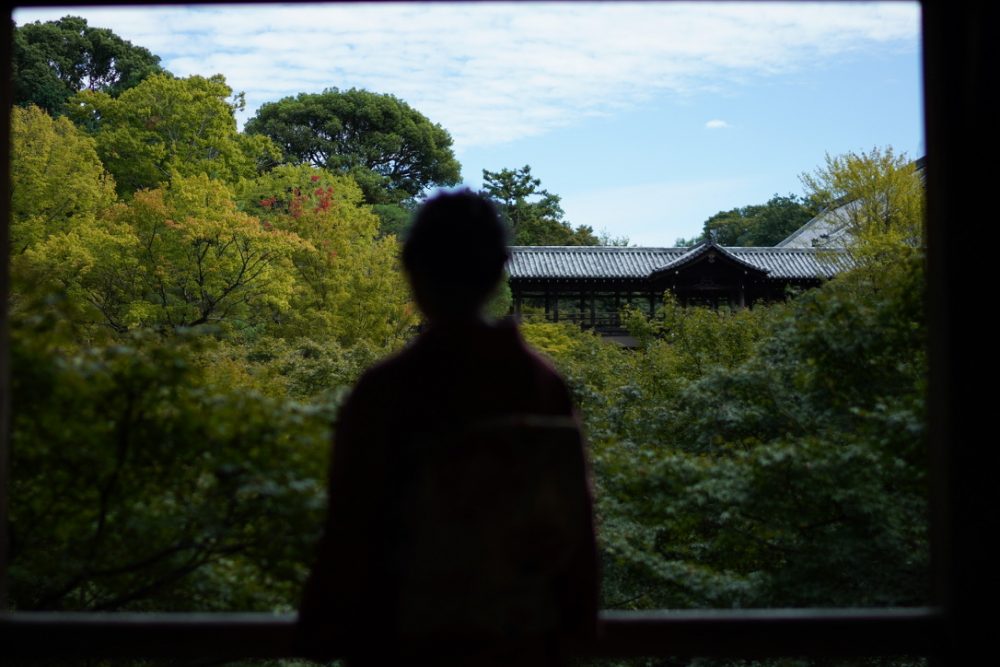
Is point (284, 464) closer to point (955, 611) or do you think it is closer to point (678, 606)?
point (955, 611)

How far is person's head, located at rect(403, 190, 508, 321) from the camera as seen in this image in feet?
3.85

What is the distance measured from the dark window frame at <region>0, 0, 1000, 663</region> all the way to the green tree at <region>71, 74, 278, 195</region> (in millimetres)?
13569

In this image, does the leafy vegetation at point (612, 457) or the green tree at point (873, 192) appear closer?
the leafy vegetation at point (612, 457)

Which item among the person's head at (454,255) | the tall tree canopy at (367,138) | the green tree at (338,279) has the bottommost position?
the person's head at (454,255)

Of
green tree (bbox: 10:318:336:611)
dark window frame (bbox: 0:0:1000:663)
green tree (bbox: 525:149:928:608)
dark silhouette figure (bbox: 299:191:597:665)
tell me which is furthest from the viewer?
green tree (bbox: 525:149:928:608)

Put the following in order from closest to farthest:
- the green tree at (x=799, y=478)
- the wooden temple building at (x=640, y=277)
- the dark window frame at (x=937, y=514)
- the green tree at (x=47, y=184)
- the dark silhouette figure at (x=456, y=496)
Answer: the dark silhouette figure at (x=456, y=496) < the dark window frame at (x=937, y=514) < the green tree at (x=799, y=478) < the green tree at (x=47, y=184) < the wooden temple building at (x=640, y=277)

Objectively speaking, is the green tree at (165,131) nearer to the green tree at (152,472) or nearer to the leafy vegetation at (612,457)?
the leafy vegetation at (612,457)

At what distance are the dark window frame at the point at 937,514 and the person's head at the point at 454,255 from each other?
0.66 meters

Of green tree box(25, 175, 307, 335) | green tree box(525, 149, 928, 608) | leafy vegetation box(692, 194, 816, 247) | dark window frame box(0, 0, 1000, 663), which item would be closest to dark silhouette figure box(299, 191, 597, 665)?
dark window frame box(0, 0, 1000, 663)

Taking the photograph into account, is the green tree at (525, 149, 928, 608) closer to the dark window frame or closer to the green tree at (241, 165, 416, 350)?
the dark window frame

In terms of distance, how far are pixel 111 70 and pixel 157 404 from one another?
75.9 feet

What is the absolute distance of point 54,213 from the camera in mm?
11688

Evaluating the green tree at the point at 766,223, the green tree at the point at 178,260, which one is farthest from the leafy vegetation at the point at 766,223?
the green tree at the point at 178,260

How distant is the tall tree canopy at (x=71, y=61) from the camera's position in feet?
63.2
